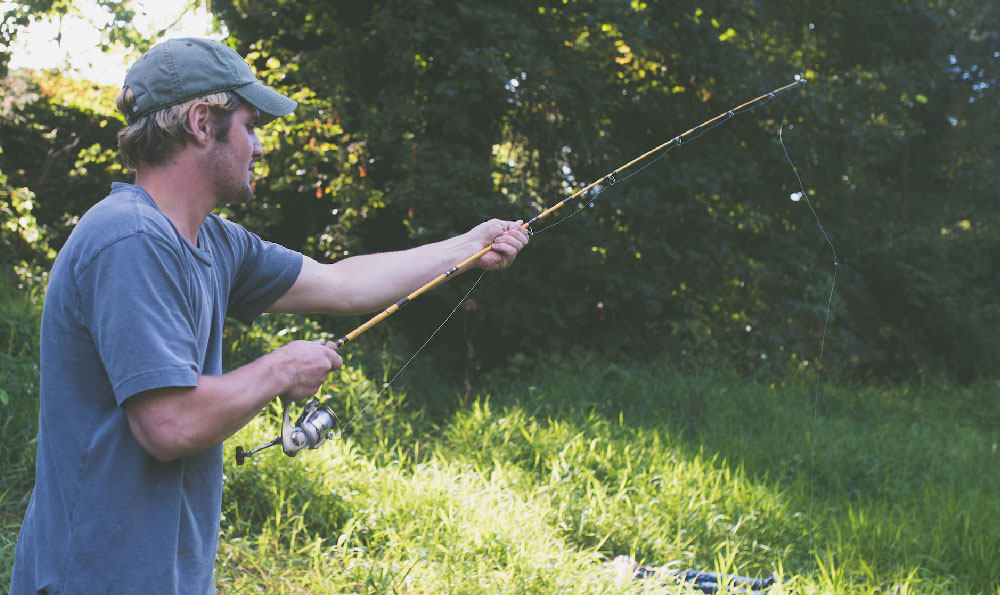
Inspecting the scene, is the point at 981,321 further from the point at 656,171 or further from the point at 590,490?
the point at 590,490

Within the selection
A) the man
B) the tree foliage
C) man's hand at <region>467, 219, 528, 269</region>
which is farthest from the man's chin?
the tree foliage

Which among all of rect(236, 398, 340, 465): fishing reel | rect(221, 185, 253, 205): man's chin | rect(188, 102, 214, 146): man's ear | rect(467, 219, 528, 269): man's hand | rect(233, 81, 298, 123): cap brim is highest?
rect(233, 81, 298, 123): cap brim

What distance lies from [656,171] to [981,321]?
4512mm

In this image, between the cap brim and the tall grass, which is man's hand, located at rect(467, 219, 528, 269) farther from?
the tall grass

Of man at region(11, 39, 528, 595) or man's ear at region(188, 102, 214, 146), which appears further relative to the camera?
man's ear at region(188, 102, 214, 146)

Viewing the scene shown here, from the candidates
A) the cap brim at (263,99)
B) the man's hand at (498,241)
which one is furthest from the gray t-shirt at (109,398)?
the man's hand at (498,241)

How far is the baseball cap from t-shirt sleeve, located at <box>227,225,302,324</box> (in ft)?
1.48

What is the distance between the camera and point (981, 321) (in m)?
9.17

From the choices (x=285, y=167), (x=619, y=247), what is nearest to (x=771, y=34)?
(x=619, y=247)

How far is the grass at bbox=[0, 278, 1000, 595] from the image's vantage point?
3453 millimetres

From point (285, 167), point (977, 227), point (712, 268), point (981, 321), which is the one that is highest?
point (285, 167)

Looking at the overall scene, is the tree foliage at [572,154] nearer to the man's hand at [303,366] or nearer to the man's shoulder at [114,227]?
the man's hand at [303,366]

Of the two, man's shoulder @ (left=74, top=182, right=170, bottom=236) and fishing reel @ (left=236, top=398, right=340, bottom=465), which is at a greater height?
man's shoulder @ (left=74, top=182, right=170, bottom=236)

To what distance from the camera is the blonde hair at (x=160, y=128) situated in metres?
1.55
